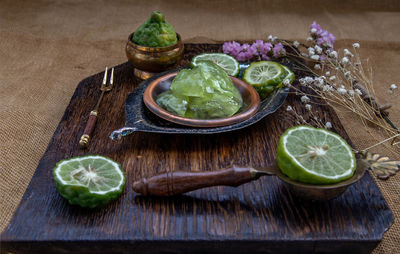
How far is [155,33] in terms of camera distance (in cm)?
207

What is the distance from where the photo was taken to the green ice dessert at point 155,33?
81.6 inches

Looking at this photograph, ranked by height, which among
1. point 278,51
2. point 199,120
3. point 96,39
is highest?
point 199,120

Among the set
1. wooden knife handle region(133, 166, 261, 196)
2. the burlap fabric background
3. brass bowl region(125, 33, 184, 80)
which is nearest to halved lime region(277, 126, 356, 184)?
wooden knife handle region(133, 166, 261, 196)

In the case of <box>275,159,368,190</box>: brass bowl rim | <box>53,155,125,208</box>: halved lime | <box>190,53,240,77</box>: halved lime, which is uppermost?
<box>275,159,368,190</box>: brass bowl rim

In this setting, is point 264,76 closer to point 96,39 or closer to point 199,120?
point 199,120

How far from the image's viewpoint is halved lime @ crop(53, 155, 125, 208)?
1242 millimetres

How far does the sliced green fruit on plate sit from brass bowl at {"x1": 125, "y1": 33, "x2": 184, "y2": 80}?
401mm

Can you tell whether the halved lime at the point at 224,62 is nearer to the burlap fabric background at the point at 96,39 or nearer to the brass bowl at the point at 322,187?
the burlap fabric background at the point at 96,39

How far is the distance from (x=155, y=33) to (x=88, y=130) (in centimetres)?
67

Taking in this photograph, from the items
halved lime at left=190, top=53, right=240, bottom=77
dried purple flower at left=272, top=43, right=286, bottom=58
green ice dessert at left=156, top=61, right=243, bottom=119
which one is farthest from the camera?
dried purple flower at left=272, top=43, right=286, bottom=58

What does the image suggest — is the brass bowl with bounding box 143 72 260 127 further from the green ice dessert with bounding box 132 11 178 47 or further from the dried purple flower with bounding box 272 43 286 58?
the dried purple flower with bounding box 272 43 286 58

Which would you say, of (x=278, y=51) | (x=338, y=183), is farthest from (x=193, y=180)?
(x=278, y=51)
